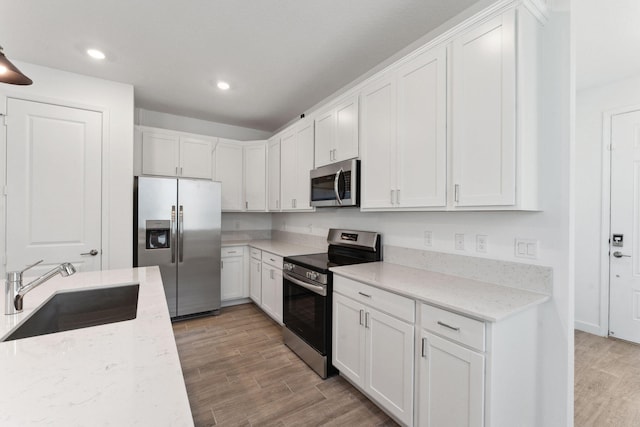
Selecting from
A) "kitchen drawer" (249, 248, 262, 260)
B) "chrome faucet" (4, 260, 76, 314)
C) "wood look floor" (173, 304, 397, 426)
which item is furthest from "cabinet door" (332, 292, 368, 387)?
"kitchen drawer" (249, 248, 262, 260)

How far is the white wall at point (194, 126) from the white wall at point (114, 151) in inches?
33.2

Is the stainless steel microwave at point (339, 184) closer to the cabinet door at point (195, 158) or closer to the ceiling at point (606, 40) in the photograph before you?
the ceiling at point (606, 40)

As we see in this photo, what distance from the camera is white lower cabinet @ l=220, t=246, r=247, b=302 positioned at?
154 inches

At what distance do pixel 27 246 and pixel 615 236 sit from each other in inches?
235

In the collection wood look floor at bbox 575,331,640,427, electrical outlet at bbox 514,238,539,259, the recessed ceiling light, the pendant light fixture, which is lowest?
wood look floor at bbox 575,331,640,427

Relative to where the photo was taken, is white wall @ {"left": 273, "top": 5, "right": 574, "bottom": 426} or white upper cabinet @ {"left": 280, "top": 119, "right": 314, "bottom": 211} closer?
white wall @ {"left": 273, "top": 5, "right": 574, "bottom": 426}

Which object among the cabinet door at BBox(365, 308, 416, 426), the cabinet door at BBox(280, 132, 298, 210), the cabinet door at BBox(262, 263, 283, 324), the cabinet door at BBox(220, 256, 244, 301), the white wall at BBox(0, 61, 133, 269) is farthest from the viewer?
the cabinet door at BBox(220, 256, 244, 301)

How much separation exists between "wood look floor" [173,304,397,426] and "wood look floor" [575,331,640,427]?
1.44 metres

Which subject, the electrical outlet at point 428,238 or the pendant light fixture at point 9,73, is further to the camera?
the electrical outlet at point 428,238

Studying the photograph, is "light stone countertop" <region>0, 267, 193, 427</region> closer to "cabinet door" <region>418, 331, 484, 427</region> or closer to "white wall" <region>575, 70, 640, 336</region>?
"cabinet door" <region>418, 331, 484, 427</region>

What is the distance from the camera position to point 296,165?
3520mm

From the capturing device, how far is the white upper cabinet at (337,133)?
2.55 m

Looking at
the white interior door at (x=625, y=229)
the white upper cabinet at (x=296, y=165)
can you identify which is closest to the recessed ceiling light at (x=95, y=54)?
the white upper cabinet at (x=296, y=165)

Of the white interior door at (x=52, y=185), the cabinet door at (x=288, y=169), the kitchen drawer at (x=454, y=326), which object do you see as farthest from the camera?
the cabinet door at (x=288, y=169)
